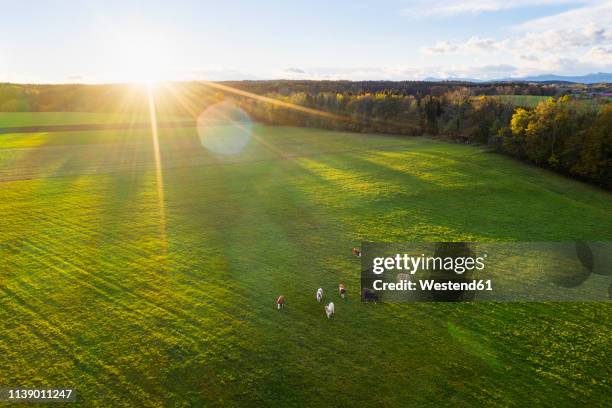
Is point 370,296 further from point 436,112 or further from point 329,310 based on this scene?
point 436,112

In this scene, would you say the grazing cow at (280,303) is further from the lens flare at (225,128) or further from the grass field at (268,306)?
the lens flare at (225,128)

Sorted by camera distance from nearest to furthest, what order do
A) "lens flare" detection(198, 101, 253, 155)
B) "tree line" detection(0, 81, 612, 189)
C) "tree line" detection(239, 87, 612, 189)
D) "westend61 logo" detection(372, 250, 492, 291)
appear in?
"westend61 logo" detection(372, 250, 492, 291) → "tree line" detection(239, 87, 612, 189) → "tree line" detection(0, 81, 612, 189) → "lens flare" detection(198, 101, 253, 155)

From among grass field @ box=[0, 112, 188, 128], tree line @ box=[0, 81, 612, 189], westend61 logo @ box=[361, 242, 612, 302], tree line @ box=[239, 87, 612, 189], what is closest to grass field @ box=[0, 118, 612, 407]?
westend61 logo @ box=[361, 242, 612, 302]

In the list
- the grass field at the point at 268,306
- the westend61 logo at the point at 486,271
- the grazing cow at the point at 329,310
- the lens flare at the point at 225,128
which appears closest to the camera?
the grass field at the point at 268,306

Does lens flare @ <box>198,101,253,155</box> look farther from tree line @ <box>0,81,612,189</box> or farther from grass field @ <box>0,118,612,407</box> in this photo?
grass field @ <box>0,118,612,407</box>

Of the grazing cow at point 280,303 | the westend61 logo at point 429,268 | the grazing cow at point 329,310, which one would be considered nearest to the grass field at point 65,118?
the westend61 logo at point 429,268

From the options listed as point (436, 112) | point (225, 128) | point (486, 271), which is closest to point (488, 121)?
point (436, 112)
